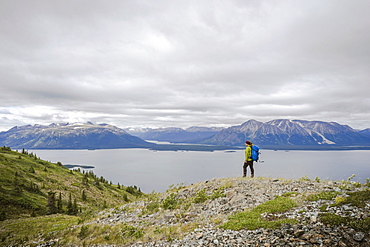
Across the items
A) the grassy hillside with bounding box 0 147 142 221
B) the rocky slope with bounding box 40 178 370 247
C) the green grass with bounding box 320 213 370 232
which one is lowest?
the grassy hillside with bounding box 0 147 142 221

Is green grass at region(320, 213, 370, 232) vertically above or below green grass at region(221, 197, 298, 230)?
above

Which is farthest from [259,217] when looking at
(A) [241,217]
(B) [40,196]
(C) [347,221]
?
(B) [40,196]

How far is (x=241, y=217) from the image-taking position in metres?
12.7

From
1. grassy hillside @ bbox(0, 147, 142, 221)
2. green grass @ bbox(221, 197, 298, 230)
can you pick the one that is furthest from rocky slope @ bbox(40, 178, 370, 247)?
grassy hillside @ bbox(0, 147, 142, 221)

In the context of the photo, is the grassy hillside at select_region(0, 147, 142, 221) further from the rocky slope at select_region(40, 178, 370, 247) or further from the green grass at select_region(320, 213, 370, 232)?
the green grass at select_region(320, 213, 370, 232)

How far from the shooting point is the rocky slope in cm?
908

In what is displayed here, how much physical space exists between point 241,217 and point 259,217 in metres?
1.13

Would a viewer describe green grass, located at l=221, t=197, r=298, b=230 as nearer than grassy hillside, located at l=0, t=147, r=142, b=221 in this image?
Yes

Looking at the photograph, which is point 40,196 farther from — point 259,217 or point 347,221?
point 347,221

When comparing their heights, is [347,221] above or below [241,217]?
above

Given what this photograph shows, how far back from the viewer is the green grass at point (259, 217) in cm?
1076

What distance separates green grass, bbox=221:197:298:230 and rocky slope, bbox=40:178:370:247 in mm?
136

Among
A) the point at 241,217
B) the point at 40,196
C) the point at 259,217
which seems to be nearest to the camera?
the point at 259,217

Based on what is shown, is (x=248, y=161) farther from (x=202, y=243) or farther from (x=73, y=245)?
(x=73, y=245)
